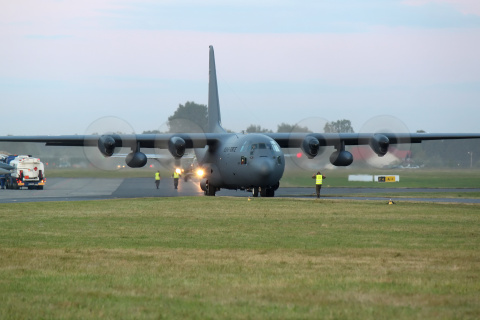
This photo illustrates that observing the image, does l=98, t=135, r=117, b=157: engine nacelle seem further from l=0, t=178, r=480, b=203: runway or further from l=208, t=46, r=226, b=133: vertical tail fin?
l=208, t=46, r=226, b=133: vertical tail fin

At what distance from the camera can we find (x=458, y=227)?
2295cm

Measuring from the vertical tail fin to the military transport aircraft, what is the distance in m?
1.36

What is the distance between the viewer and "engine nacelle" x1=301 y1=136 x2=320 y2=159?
1763 inches

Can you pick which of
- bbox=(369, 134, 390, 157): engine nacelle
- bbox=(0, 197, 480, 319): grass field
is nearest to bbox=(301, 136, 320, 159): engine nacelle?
bbox=(369, 134, 390, 157): engine nacelle

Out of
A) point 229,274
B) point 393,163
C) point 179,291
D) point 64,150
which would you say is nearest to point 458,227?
point 229,274

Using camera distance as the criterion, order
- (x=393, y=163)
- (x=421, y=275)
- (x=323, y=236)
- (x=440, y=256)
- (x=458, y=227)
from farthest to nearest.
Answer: (x=393, y=163) → (x=458, y=227) → (x=323, y=236) → (x=440, y=256) → (x=421, y=275)

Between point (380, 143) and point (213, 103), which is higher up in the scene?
point (213, 103)

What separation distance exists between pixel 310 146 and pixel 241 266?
101 ft

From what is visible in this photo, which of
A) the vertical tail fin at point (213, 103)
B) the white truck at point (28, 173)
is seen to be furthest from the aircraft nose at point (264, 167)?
the white truck at point (28, 173)

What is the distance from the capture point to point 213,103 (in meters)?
53.5

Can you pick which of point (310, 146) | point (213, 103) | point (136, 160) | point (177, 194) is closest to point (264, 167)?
point (310, 146)

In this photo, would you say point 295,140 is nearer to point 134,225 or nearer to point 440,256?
point 134,225

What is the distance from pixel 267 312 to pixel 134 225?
14516 millimetres

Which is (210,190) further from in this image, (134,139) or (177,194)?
(134,139)
